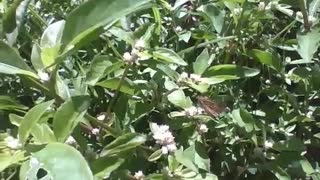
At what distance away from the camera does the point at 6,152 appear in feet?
2.78

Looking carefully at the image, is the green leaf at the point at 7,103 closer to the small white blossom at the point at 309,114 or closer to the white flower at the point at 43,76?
the white flower at the point at 43,76

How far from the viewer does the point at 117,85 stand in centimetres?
97

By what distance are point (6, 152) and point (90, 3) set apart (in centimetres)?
22

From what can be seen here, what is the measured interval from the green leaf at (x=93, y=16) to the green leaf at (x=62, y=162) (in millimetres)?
110

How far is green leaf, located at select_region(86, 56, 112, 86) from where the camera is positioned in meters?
0.93

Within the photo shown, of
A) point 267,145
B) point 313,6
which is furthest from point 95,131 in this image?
point 313,6

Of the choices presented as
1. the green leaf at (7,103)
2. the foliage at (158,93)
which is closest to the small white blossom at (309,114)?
the foliage at (158,93)

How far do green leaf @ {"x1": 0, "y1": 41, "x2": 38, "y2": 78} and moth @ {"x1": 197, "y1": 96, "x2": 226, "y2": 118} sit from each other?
0.96 feet

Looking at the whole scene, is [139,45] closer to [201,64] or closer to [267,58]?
[201,64]

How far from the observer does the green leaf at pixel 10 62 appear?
802 millimetres

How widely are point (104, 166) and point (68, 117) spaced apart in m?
0.09

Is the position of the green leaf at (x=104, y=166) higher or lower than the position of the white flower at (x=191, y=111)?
higher

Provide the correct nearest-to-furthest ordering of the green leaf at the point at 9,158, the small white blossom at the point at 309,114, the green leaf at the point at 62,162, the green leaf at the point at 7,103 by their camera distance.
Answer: the green leaf at the point at 62,162, the green leaf at the point at 9,158, the green leaf at the point at 7,103, the small white blossom at the point at 309,114

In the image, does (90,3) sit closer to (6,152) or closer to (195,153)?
(6,152)
